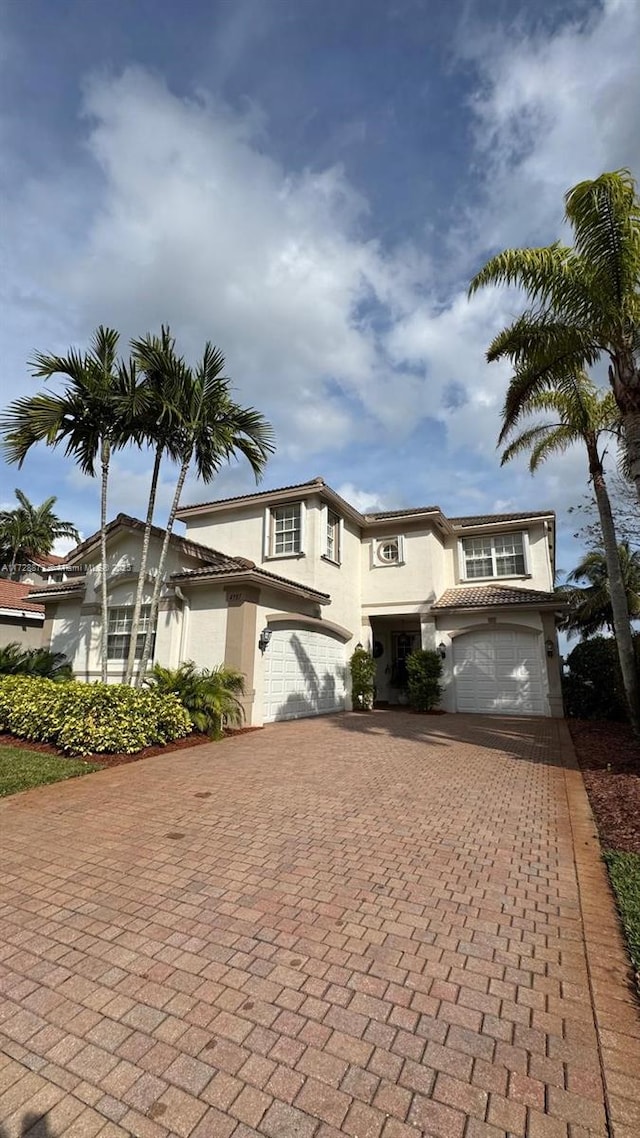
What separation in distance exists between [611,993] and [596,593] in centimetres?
2268

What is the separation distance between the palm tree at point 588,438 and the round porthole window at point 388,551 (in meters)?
5.67

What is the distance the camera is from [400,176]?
31.6 feet

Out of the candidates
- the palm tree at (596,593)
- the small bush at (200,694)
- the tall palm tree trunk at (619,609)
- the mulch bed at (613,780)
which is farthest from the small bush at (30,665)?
the palm tree at (596,593)

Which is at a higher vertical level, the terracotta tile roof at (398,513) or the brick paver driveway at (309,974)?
the terracotta tile roof at (398,513)

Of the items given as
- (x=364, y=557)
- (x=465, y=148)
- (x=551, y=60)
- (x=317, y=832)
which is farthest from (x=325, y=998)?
(x=364, y=557)

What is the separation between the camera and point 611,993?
2918mm

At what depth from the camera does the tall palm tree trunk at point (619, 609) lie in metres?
10.7

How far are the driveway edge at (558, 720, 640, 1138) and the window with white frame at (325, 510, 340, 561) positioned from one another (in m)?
12.1

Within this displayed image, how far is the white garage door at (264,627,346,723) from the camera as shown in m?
13.3

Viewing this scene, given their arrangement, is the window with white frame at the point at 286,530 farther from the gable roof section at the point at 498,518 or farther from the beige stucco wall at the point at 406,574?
the gable roof section at the point at 498,518

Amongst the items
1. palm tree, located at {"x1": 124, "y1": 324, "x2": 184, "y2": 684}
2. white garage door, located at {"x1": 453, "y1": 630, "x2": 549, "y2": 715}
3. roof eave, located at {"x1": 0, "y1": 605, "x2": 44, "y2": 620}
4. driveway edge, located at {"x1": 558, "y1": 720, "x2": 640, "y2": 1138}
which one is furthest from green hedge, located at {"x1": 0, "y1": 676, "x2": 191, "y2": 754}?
roof eave, located at {"x1": 0, "y1": 605, "x2": 44, "y2": 620}

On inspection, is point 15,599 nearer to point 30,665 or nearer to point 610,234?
point 30,665

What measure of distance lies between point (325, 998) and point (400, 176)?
12.3 meters

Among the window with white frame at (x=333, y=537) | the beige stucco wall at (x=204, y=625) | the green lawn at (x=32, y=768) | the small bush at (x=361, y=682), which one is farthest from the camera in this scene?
the small bush at (x=361, y=682)
